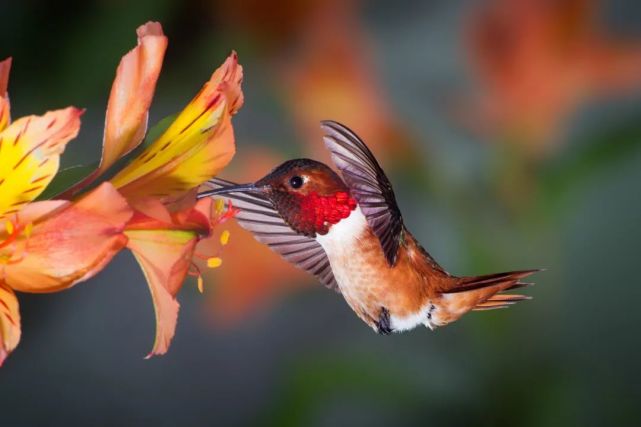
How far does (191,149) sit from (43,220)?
0.07 m

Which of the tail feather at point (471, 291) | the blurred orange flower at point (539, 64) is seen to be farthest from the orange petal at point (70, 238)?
the blurred orange flower at point (539, 64)

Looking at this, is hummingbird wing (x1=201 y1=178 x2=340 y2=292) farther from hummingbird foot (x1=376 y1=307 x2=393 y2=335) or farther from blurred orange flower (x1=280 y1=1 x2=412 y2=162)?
blurred orange flower (x1=280 y1=1 x2=412 y2=162)

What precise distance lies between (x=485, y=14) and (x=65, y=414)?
→ 1.82 feet

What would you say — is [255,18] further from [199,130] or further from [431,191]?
[199,130]

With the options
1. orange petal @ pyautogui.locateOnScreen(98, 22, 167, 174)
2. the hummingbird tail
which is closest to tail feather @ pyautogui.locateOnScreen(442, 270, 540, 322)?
the hummingbird tail

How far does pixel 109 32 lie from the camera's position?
776 mm

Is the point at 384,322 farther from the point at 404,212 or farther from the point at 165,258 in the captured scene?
the point at 404,212

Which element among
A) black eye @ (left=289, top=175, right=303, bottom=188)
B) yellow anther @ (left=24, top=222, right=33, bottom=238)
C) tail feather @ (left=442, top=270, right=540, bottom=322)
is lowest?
tail feather @ (left=442, top=270, right=540, bottom=322)

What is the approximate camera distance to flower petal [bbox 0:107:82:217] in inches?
10.3

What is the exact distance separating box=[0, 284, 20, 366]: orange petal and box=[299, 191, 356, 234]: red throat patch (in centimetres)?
16

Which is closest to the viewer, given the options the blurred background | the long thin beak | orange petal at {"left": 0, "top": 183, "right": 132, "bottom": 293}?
orange petal at {"left": 0, "top": 183, "right": 132, "bottom": 293}

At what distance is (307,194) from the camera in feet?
1.30

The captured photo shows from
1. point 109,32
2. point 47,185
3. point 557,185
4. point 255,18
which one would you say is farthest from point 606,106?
point 47,185

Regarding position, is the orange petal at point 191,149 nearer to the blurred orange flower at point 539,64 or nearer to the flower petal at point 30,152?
the flower petal at point 30,152
